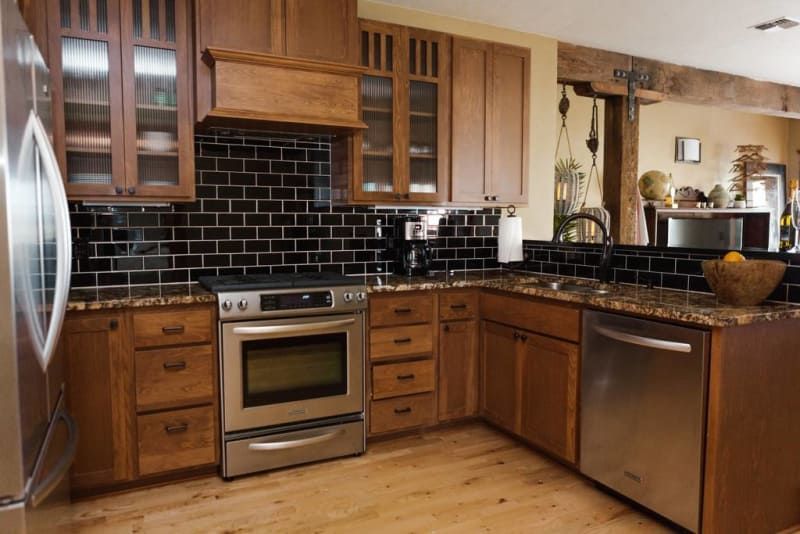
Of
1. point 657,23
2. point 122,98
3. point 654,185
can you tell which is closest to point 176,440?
point 122,98

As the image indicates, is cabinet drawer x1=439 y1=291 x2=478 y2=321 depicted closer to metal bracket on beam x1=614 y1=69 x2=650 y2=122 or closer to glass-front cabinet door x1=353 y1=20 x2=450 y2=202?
glass-front cabinet door x1=353 y1=20 x2=450 y2=202

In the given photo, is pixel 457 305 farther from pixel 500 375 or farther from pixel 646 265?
pixel 646 265

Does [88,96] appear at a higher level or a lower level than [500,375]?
higher

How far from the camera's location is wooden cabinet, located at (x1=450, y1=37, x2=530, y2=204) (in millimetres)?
3590

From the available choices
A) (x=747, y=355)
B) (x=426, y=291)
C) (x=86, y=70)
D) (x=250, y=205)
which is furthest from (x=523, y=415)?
(x=86, y=70)

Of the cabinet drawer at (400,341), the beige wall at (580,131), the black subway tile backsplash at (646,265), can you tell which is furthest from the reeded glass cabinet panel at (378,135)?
the beige wall at (580,131)

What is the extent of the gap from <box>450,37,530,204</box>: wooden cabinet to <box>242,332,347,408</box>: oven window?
4.15 feet

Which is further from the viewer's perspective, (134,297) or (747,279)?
(134,297)

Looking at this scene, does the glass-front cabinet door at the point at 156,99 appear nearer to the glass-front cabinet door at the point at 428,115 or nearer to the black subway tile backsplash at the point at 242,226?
the black subway tile backsplash at the point at 242,226

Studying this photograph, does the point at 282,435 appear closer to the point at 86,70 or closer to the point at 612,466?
the point at 612,466

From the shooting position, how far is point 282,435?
9.60 ft

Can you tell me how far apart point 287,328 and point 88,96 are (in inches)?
56.7

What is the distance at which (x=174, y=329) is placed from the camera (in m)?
2.71

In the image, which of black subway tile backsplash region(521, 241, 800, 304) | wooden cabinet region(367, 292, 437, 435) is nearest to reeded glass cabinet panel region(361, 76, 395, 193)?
wooden cabinet region(367, 292, 437, 435)
